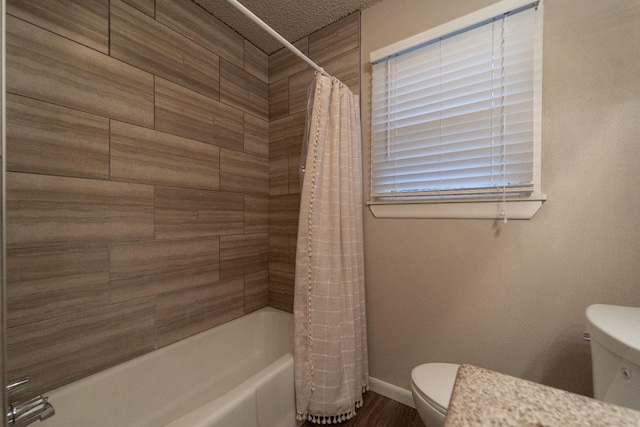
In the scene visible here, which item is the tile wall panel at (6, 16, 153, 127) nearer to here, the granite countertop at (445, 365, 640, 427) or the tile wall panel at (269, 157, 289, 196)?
the tile wall panel at (269, 157, 289, 196)

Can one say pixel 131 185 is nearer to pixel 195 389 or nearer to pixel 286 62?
pixel 195 389

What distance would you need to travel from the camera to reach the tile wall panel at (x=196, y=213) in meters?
1.26

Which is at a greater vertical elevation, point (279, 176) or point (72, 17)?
point (72, 17)

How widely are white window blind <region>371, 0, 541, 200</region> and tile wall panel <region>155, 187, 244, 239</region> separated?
919mm

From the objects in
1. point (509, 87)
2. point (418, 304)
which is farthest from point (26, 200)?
point (509, 87)

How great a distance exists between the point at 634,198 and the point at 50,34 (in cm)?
229

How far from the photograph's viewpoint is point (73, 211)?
3.23 ft

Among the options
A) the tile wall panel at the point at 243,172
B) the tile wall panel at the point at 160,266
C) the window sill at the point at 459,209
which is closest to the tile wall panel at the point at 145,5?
the tile wall panel at the point at 243,172

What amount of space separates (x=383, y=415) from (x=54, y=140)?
77.2 inches

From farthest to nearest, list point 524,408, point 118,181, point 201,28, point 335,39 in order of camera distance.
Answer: point 335,39
point 201,28
point 118,181
point 524,408

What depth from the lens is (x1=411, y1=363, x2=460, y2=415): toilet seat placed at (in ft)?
2.89

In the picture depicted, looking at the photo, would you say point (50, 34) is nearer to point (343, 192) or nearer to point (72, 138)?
point (72, 138)

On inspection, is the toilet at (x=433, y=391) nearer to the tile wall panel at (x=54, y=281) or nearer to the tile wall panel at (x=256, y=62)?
the tile wall panel at (x=54, y=281)

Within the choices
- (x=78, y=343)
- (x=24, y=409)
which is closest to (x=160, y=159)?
(x=78, y=343)
